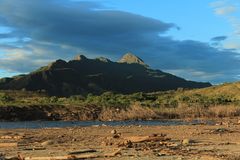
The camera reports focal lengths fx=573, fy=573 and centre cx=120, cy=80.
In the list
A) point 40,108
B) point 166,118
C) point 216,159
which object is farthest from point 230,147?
point 40,108

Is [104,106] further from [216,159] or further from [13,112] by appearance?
[216,159]

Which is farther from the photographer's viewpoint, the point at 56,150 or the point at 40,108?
the point at 40,108

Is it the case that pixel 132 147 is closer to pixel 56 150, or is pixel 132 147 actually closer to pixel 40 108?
pixel 56 150

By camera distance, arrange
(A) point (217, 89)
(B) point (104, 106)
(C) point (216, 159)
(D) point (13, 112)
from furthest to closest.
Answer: (A) point (217, 89)
(B) point (104, 106)
(D) point (13, 112)
(C) point (216, 159)

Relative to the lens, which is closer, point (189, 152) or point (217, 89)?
point (189, 152)

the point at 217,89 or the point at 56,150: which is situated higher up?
the point at 217,89

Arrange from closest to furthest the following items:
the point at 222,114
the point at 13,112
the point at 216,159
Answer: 1. the point at 216,159
2. the point at 222,114
3. the point at 13,112

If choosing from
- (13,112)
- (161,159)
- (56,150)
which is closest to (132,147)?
(56,150)

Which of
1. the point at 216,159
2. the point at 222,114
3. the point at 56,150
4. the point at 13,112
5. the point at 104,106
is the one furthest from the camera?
the point at 104,106

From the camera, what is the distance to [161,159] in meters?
19.6

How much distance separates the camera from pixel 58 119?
9306 centimetres

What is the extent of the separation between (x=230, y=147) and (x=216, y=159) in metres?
5.73

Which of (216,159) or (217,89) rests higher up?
(217,89)

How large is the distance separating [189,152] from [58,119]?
7221cm
